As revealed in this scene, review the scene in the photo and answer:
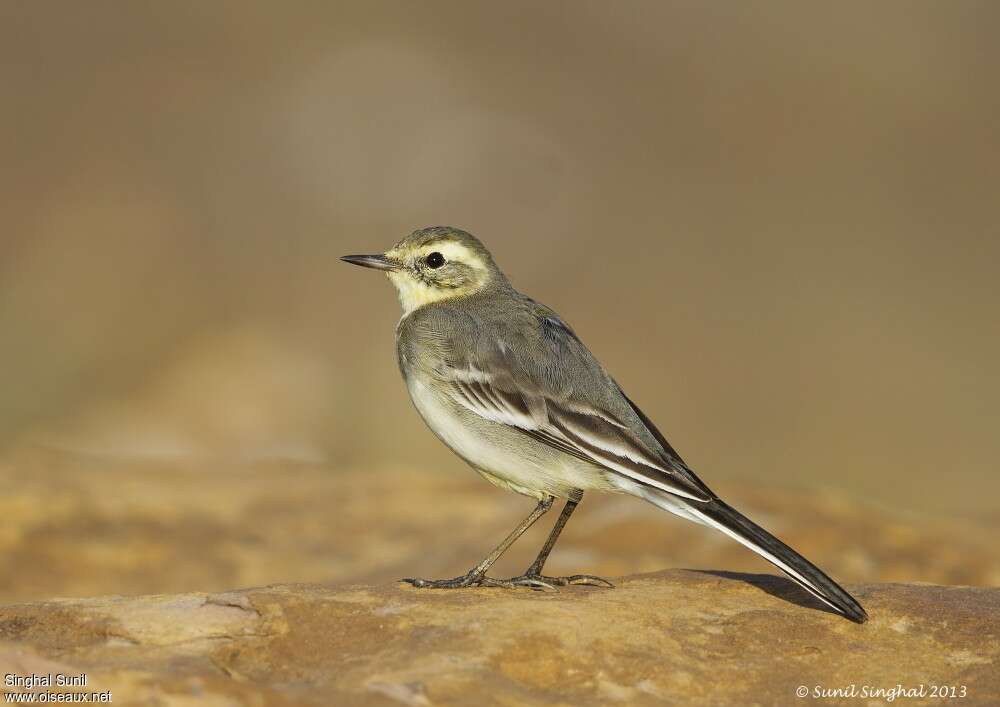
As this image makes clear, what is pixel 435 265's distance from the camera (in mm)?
8141

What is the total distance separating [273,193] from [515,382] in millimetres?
15597

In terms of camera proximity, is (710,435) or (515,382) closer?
(515,382)

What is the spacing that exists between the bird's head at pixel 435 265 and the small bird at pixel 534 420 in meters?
0.31

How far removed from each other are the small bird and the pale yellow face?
0.30 m

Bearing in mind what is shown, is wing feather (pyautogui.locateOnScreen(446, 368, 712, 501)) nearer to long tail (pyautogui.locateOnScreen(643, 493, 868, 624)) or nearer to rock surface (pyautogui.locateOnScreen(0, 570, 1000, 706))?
long tail (pyautogui.locateOnScreen(643, 493, 868, 624))

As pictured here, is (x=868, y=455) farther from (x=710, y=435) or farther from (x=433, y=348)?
(x=433, y=348)

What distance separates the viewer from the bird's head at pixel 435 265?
812cm

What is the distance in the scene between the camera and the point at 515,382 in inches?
273

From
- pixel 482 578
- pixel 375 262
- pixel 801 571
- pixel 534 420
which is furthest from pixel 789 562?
pixel 375 262

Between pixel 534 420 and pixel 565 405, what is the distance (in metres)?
0.17

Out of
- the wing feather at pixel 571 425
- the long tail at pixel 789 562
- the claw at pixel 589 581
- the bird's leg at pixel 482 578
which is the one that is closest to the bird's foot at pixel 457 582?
the bird's leg at pixel 482 578

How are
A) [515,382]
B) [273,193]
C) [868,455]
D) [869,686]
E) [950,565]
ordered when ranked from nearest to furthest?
[869,686], [515,382], [950,565], [868,455], [273,193]

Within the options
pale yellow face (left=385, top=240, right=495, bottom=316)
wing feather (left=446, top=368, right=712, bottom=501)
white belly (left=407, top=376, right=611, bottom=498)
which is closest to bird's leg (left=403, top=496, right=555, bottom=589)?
white belly (left=407, top=376, right=611, bottom=498)

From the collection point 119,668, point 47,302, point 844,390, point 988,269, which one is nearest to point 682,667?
point 119,668
